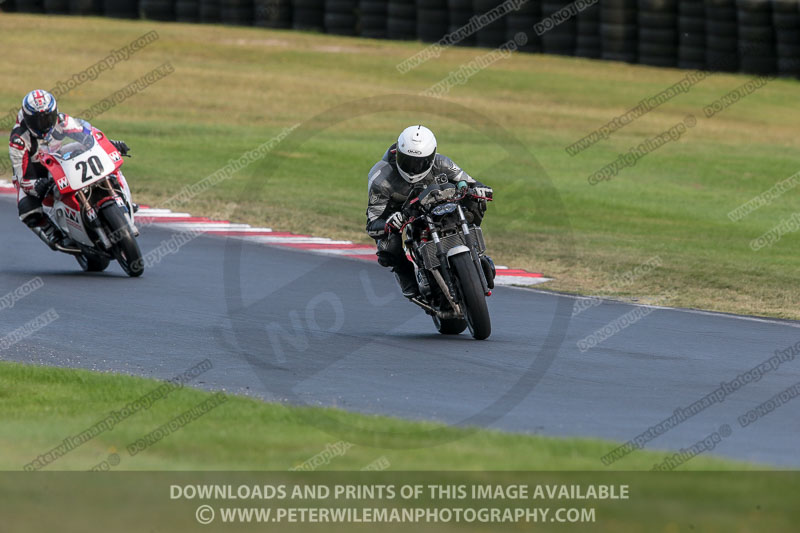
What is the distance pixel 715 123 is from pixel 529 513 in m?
23.7

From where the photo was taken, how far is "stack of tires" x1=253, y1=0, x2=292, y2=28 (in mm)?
37469

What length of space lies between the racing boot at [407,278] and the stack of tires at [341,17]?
2641 cm

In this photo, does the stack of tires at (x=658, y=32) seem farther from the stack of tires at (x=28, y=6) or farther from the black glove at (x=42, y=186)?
the black glove at (x=42, y=186)

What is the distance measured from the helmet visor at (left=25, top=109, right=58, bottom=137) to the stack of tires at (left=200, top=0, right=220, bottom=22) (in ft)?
82.2

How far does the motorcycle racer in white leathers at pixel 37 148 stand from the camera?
13.1 meters

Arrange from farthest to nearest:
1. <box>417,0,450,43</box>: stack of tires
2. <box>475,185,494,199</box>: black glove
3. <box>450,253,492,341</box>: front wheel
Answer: <box>417,0,450,43</box>: stack of tires < <box>475,185,494,199</box>: black glove < <box>450,253,492,341</box>: front wheel

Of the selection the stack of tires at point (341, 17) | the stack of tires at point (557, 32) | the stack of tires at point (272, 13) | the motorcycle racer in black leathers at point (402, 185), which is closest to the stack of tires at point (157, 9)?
the stack of tires at point (272, 13)

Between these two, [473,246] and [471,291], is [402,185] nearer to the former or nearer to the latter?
[473,246]

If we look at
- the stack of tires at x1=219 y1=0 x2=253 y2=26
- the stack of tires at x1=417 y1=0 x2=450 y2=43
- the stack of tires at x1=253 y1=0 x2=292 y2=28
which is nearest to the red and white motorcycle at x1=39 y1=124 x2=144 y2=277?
the stack of tires at x1=417 y1=0 x2=450 y2=43

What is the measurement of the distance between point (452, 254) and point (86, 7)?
3147 cm

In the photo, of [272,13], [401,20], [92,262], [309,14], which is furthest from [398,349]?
[272,13]

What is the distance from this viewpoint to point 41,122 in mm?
13180

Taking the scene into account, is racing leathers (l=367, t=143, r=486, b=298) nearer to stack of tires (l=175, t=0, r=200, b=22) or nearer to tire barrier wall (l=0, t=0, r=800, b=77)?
tire barrier wall (l=0, t=0, r=800, b=77)

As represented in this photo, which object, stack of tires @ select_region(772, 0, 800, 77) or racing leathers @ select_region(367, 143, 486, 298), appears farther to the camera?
stack of tires @ select_region(772, 0, 800, 77)
